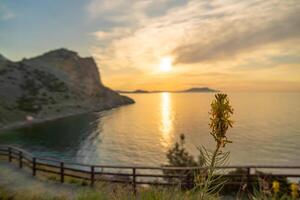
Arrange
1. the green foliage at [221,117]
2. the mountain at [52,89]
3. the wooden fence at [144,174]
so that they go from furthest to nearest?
the mountain at [52,89]
the wooden fence at [144,174]
the green foliage at [221,117]

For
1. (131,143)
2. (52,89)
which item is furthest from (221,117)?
(52,89)

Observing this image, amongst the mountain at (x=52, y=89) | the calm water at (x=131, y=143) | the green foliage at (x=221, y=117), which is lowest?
the calm water at (x=131, y=143)

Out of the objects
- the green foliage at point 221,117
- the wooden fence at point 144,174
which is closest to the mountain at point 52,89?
the wooden fence at point 144,174

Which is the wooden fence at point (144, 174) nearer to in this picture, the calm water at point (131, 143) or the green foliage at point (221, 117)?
the green foliage at point (221, 117)

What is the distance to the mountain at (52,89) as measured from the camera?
10351 cm

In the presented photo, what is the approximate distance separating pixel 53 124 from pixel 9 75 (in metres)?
51.3

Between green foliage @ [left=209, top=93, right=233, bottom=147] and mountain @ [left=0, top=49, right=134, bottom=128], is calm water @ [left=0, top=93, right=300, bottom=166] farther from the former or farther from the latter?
green foliage @ [left=209, top=93, right=233, bottom=147]

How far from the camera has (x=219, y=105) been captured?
2.63 metres

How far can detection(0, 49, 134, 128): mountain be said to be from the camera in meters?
104

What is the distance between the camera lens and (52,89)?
135 m

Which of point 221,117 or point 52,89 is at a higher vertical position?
point 52,89

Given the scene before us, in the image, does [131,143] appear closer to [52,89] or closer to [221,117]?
[221,117]

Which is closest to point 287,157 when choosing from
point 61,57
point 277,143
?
point 277,143

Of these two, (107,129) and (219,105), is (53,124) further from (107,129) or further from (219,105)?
(219,105)
